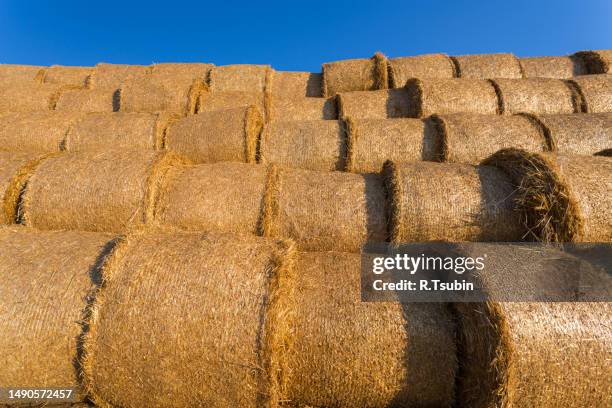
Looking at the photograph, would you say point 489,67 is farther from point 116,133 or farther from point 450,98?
point 116,133

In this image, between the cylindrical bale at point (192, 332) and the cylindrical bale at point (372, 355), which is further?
the cylindrical bale at point (372, 355)

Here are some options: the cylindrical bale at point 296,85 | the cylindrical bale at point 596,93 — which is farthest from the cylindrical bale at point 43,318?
the cylindrical bale at point 596,93

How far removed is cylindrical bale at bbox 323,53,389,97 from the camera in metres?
6.51

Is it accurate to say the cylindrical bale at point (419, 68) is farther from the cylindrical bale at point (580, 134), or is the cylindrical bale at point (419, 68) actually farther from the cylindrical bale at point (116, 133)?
the cylindrical bale at point (116, 133)

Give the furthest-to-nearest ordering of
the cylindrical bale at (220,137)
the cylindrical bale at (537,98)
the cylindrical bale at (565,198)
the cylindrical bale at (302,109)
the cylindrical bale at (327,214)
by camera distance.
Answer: the cylindrical bale at (302,109)
the cylindrical bale at (537,98)
the cylindrical bale at (220,137)
the cylindrical bale at (327,214)
the cylindrical bale at (565,198)

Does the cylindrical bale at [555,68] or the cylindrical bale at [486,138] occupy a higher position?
the cylindrical bale at [555,68]

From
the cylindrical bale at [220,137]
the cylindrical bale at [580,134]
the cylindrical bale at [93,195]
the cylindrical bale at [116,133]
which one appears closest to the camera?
the cylindrical bale at [93,195]

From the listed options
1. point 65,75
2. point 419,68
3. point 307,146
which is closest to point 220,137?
point 307,146

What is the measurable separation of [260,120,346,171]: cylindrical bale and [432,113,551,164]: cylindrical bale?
1.28m

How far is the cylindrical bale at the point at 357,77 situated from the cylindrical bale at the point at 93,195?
13.2 ft

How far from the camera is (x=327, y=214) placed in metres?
3.30

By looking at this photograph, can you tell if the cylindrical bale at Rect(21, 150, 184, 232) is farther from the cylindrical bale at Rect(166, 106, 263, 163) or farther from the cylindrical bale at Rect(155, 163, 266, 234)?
the cylindrical bale at Rect(166, 106, 263, 163)

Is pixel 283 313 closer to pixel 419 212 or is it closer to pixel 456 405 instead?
pixel 456 405

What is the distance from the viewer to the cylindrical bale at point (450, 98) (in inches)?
203
